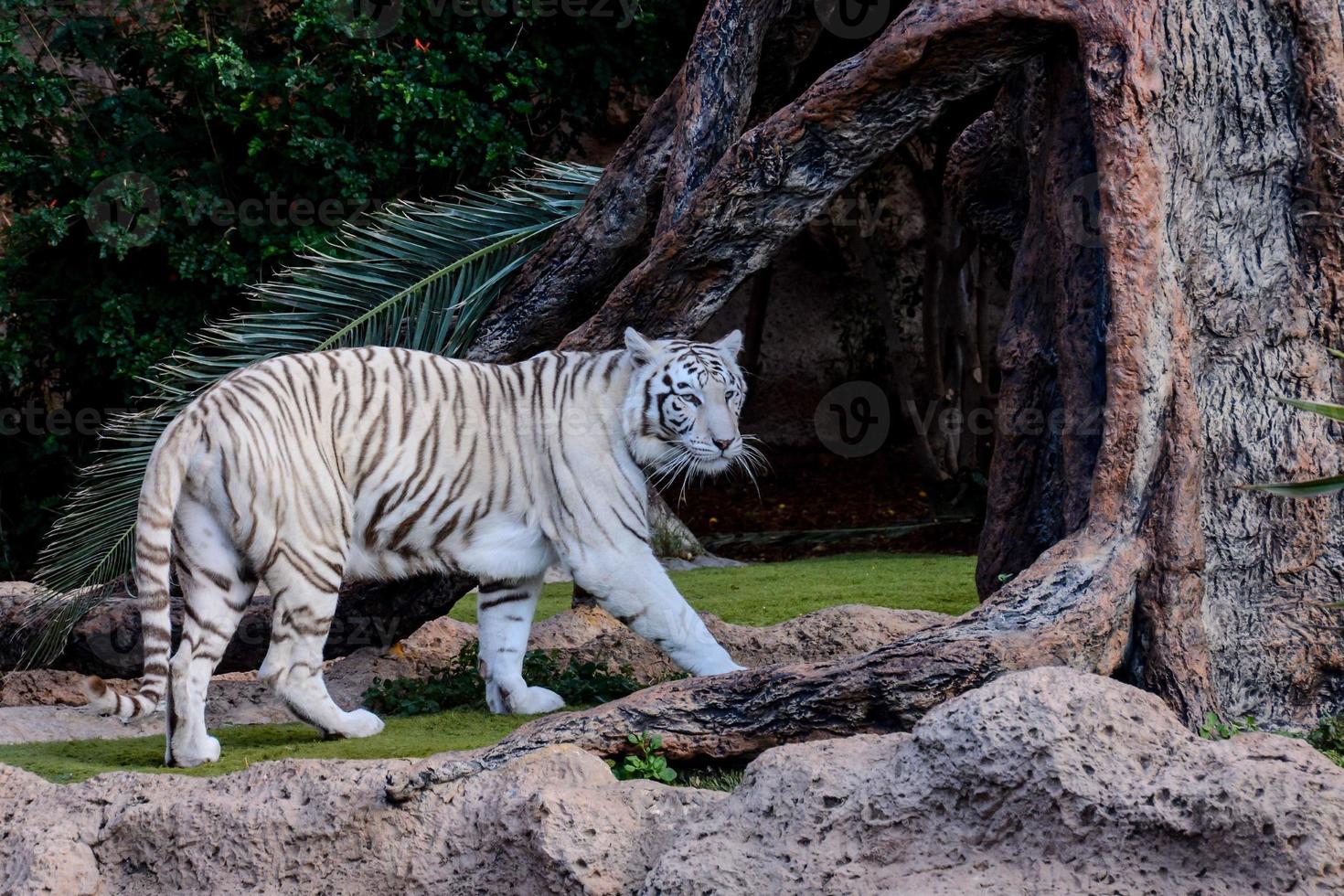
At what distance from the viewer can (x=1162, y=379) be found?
443cm

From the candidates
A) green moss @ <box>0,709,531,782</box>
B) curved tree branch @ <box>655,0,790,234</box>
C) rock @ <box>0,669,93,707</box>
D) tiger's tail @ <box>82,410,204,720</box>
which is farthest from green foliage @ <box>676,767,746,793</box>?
rock @ <box>0,669,93,707</box>

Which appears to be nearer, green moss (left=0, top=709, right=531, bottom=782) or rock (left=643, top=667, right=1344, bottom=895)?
rock (left=643, top=667, right=1344, bottom=895)

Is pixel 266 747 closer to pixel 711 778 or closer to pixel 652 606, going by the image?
pixel 652 606

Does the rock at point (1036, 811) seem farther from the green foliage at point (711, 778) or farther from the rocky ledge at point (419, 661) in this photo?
the rocky ledge at point (419, 661)

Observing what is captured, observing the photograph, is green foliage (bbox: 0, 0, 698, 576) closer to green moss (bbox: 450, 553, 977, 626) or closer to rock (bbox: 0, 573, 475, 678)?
green moss (bbox: 450, 553, 977, 626)

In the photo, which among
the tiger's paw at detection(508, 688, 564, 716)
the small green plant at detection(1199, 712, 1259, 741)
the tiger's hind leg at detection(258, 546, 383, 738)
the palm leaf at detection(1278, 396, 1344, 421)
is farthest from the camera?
the tiger's paw at detection(508, 688, 564, 716)

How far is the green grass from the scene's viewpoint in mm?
4648

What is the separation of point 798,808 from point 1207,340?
2.26 m

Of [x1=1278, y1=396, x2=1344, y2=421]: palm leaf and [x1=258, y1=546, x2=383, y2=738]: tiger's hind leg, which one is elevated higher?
[x1=1278, y1=396, x2=1344, y2=421]: palm leaf

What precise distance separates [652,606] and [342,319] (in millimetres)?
2636

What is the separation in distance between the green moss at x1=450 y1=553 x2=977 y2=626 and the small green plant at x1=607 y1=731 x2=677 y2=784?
294 cm

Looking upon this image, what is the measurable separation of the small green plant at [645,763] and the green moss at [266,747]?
661 mm

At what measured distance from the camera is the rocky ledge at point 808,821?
119 inches

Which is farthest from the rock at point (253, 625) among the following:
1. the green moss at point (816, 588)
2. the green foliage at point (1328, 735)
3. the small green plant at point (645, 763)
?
the green foliage at point (1328, 735)
